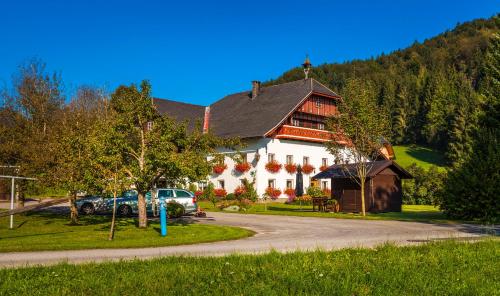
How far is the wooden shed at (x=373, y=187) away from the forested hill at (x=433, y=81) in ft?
35.4

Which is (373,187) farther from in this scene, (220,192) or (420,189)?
(220,192)

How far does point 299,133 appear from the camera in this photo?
153 feet

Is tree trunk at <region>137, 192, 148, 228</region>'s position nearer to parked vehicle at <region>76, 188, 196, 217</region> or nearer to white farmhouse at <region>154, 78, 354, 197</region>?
parked vehicle at <region>76, 188, 196, 217</region>

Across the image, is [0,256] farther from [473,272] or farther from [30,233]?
[473,272]

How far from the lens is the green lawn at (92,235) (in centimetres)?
1448

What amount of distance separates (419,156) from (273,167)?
54602mm

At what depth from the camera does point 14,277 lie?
27.7 feet

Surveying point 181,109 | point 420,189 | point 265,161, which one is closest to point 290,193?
point 265,161

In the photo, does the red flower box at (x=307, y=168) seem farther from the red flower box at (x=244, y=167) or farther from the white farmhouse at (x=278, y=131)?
the red flower box at (x=244, y=167)

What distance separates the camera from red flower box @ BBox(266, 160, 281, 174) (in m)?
44.2

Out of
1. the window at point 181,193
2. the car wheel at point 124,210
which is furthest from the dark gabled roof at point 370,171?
the car wheel at point 124,210

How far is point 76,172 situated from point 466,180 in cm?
1932

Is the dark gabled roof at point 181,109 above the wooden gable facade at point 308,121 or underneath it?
above

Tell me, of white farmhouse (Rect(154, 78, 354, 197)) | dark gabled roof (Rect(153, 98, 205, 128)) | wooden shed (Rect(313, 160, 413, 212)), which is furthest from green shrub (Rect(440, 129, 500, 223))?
dark gabled roof (Rect(153, 98, 205, 128))
